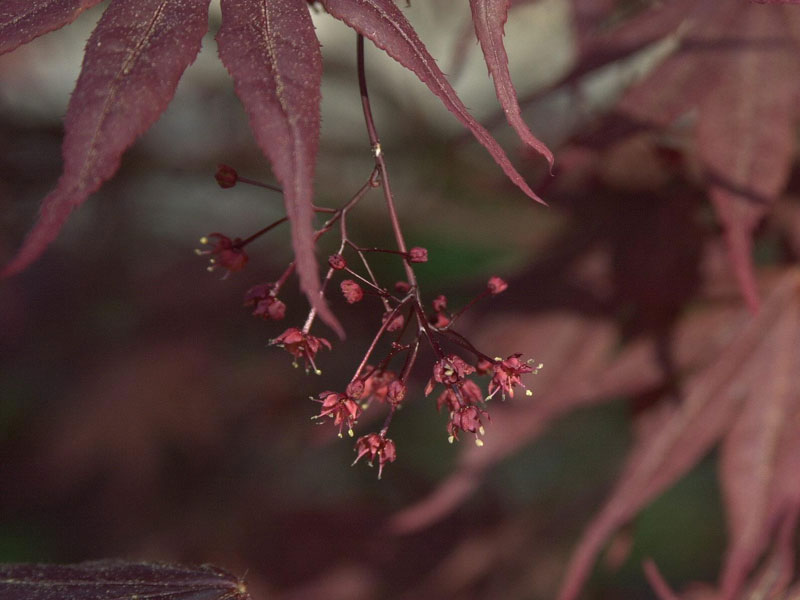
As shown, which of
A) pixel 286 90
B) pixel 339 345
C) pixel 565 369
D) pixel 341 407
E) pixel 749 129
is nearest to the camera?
pixel 286 90

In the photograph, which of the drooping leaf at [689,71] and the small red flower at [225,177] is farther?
the drooping leaf at [689,71]

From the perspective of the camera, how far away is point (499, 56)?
45cm

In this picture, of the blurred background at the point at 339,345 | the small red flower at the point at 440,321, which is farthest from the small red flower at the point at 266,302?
the blurred background at the point at 339,345

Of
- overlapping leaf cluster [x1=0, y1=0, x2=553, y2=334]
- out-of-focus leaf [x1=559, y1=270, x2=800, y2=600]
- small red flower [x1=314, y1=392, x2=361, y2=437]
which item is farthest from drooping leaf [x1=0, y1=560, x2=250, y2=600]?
out-of-focus leaf [x1=559, y1=270, x2=800, y2=600]

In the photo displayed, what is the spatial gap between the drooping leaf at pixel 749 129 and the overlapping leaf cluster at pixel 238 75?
0.92 ft

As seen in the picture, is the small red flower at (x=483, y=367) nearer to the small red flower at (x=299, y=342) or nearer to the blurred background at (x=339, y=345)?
the small red flower at (x=299, y=342)

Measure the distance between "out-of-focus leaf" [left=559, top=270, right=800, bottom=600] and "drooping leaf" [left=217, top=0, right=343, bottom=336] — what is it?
51 cm

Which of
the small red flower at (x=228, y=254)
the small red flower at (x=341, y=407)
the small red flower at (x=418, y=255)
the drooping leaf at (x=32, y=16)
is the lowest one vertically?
the small red flower at (x=341, y=407)

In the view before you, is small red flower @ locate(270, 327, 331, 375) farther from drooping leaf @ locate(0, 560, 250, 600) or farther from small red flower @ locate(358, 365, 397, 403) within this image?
drooping leaf @ locate(0, 560, 250, 600)

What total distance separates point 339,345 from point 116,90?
112 cm

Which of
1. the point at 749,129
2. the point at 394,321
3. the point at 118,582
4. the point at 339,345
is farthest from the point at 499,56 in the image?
the point at 339,345

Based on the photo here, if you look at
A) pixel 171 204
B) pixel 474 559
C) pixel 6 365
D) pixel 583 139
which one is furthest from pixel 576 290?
pixel 171 204

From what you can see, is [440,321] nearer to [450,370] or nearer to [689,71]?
[450,370]

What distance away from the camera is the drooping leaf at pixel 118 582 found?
1.75 feet
